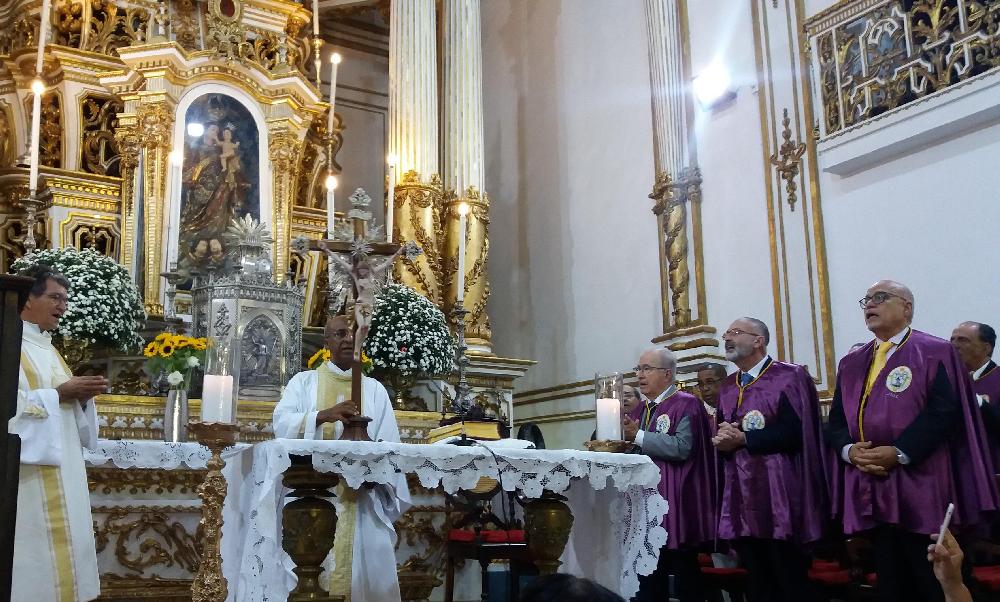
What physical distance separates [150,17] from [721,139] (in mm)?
4456

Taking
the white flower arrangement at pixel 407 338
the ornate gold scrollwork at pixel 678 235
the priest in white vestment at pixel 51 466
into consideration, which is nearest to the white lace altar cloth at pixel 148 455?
the priest in white vestment at pixel 51 466

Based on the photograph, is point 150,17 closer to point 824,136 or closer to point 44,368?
point 44,368

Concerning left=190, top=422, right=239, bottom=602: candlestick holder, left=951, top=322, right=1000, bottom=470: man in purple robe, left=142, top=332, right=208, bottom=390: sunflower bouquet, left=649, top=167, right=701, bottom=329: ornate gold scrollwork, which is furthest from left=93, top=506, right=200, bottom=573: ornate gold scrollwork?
left=951, top=322, right=1000, bottom=470: man in purple robe

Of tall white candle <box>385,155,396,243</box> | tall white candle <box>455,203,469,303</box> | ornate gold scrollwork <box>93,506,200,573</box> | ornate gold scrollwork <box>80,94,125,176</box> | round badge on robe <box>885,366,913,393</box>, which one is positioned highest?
ornate gold scrollwork <box>80,94,125,176</box>

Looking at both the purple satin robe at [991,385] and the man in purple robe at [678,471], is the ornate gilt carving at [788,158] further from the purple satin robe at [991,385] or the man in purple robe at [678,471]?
the purple satin robe at [991,385]

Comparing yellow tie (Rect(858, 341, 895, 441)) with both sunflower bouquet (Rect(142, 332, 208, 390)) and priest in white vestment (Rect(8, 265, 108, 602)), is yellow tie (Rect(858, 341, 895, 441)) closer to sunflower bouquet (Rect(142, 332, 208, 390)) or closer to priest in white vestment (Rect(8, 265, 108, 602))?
priest in white vestment (Rect(8, 265, 108, 602))

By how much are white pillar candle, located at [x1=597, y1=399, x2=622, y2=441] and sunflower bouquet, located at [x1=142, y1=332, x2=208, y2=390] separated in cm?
228

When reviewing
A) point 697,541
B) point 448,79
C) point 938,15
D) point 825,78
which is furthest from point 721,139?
point 697,541

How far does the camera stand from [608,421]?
4.18 meters

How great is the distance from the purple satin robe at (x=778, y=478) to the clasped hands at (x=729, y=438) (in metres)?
0.09

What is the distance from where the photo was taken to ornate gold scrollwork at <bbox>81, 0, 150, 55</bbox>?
310 inches

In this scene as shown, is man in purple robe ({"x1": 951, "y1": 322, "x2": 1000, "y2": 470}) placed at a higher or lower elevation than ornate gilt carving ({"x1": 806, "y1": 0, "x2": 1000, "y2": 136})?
lower

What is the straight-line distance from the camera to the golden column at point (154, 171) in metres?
7.12

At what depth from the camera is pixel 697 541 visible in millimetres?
4863
